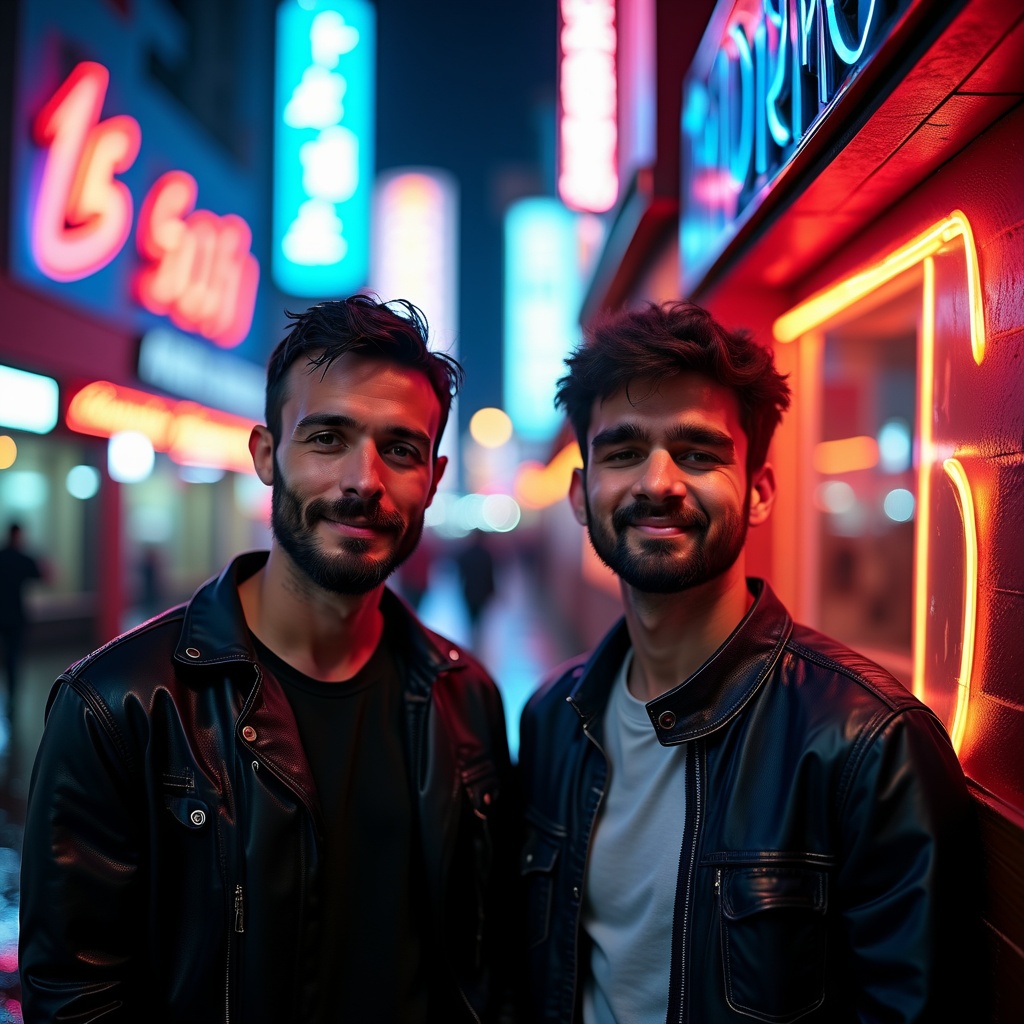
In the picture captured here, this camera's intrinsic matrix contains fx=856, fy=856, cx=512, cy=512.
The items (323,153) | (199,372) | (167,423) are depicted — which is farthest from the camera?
(323,153)

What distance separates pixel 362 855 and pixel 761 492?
1.37 m

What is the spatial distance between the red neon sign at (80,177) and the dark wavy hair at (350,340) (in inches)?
355

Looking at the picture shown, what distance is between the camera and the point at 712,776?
6.30ft

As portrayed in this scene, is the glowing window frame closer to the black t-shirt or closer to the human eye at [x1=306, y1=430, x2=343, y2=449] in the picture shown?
the black t-shirt

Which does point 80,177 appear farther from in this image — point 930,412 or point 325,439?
point 930,412

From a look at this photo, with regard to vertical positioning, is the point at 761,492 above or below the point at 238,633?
above

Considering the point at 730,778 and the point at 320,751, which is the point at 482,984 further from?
the point at 730,778

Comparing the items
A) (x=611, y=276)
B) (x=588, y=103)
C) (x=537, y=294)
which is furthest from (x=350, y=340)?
(x=537, y=294)

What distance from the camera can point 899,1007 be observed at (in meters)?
1.55

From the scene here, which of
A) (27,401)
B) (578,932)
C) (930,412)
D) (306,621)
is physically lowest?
(578,932)

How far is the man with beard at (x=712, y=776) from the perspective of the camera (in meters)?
1.62

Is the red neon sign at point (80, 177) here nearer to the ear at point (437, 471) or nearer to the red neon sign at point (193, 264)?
the red neon sign at point (193, 264)

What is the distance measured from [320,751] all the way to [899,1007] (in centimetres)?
134

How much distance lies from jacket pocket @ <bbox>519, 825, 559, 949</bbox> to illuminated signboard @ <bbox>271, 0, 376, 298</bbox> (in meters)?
14.3
